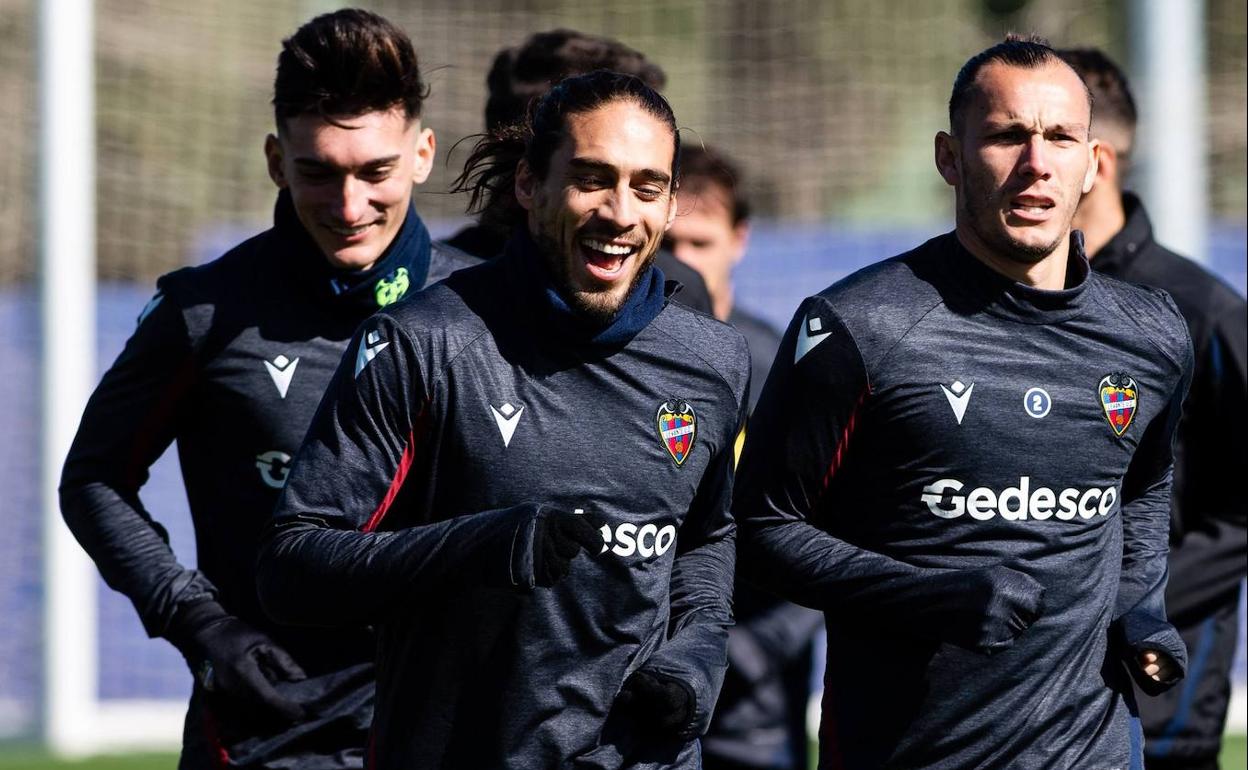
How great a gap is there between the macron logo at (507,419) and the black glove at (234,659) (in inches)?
33.1

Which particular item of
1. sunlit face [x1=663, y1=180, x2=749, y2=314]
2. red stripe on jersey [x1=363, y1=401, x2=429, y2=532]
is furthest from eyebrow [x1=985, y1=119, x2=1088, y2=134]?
sunlit face [x1=663, y1=180, x2=749, y2=314]

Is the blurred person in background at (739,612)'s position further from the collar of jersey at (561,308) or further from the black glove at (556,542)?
the black glove at (556,542)

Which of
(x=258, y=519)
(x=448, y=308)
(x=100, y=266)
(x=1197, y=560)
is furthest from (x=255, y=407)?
(x=100, y=266)

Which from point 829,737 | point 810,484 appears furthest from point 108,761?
point 810,484

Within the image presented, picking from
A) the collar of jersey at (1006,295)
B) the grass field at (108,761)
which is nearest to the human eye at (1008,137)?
the collar of jersey at (1006,295)

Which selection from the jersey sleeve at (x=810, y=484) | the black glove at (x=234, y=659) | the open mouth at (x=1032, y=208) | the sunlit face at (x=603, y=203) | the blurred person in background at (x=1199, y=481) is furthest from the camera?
the blurred person in background at (x=1199, y=481)

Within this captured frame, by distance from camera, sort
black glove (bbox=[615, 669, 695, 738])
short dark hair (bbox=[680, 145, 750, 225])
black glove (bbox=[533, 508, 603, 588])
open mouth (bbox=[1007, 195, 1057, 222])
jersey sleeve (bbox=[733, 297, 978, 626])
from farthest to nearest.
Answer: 1. short dark hair (bbox=[680, 145, 750, 225])
2. open mouth (bbox=[1007, 195, 1057, 222])
3. jersey sleeve (bbox=[733, 297, 978, 626])
4. black glove (bbox=[615, 669, 695, 738])
5. black glove (bbox=[533, 508, 603, 588])

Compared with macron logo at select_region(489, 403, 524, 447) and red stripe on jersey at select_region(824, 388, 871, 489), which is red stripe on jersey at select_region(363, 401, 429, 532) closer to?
macron logo at select_region(489, 403, 524, 447)

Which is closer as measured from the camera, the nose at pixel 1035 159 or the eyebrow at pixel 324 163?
the nose at pixel 1035 159

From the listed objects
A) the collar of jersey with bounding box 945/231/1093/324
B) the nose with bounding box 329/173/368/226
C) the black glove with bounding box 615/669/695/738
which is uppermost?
the nose with bounding box 329/173/368/226

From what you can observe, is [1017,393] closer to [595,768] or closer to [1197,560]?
[595,768]

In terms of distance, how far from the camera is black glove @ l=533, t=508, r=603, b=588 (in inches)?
108

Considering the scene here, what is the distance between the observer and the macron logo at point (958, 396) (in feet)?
10.5

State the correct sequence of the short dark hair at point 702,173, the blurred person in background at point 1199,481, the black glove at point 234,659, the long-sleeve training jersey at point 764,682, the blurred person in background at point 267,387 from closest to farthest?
the black glove at point 234,659, the blurred person in background at point 267,387, the blurred person in background at point 1199,481, the long-sleeve training jersey at point 764,682, the short dark hair at point 702,173
